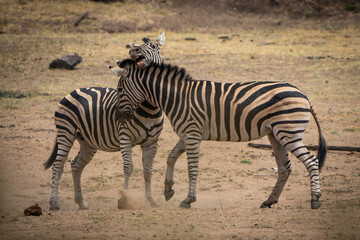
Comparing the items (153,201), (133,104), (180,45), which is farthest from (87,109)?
(180,45)

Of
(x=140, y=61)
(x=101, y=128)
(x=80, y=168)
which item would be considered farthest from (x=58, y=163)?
(x=140, y=61)

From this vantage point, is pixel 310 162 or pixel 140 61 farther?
pixel 140 61

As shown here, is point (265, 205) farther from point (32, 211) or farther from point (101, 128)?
point (32, 211)

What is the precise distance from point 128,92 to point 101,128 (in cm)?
67

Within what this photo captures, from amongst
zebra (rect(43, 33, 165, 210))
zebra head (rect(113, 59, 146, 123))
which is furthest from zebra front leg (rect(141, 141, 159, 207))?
zebra head (rect(113, 59, 146, 123))

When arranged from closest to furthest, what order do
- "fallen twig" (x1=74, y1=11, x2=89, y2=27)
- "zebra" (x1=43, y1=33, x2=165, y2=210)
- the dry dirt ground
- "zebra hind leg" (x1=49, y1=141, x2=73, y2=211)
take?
the dry dirt ground
"zebra" (x1=43, y1=33, x2=165, y2=210)
"zebra hind leg" (x1=49, y1=141, x2=73, y2=211)
"fallen twig" (x1=74, y1=11, x2=89, y2=27)

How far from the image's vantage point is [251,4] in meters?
29.4

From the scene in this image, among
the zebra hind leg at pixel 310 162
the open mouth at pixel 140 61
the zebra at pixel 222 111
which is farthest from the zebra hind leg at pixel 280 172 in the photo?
the open mouth at pixel 140 61

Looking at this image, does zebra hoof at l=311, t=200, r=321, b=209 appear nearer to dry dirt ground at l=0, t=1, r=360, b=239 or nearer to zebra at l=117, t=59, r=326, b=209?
zebra at l=117, t=59, r=326, b=209

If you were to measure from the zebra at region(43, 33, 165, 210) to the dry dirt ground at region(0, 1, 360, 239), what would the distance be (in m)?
0.47

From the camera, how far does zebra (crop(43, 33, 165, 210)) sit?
693 cm

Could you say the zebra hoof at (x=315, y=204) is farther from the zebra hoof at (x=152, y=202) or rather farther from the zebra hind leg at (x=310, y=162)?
the zebra hoof at (x=152, y=202)

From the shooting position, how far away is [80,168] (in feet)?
24.7

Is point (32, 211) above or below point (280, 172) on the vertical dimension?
below
